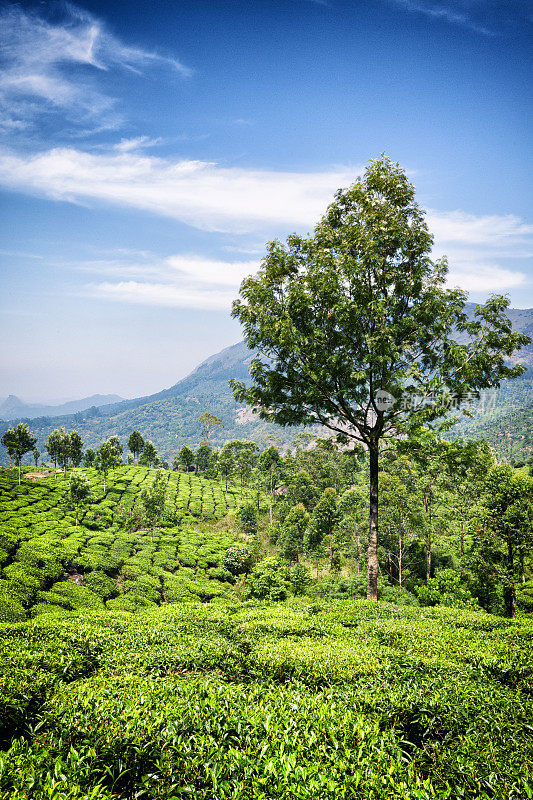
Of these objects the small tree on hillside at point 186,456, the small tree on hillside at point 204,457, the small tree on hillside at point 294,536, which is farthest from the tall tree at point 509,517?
the small tree on hillside at point 204,457

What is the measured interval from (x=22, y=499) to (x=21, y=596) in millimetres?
20610

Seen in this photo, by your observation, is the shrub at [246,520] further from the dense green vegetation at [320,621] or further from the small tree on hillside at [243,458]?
the small tree on hillside at [243,458]

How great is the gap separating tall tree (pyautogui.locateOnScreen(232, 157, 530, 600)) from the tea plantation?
498 cm

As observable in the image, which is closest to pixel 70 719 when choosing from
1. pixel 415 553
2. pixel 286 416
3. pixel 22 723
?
pixel 22 723

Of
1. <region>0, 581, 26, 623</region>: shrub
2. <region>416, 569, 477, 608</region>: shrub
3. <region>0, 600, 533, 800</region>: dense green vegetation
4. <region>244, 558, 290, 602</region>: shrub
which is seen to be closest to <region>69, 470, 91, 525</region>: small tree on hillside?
<region>0, 581, 26, 623</region>: shrub

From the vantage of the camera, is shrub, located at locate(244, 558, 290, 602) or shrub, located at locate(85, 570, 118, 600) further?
shrub, located at locate(244, 558, 290, 602)

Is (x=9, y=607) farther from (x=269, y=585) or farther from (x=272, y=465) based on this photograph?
(x=272, y=465)

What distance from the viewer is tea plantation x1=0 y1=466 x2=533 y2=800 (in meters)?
2.44

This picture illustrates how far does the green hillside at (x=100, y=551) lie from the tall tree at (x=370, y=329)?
1065 centimetres

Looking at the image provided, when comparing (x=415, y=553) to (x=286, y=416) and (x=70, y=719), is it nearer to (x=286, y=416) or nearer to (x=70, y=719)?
(x=286, y=416)

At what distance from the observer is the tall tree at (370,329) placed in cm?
901

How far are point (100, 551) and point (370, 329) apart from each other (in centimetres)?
2014

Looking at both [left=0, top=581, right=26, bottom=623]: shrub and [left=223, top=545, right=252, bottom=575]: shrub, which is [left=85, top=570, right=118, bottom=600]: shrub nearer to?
[left=0, top=581, right=26, bottom=623]: shrub

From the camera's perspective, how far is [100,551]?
20078 millimetres
